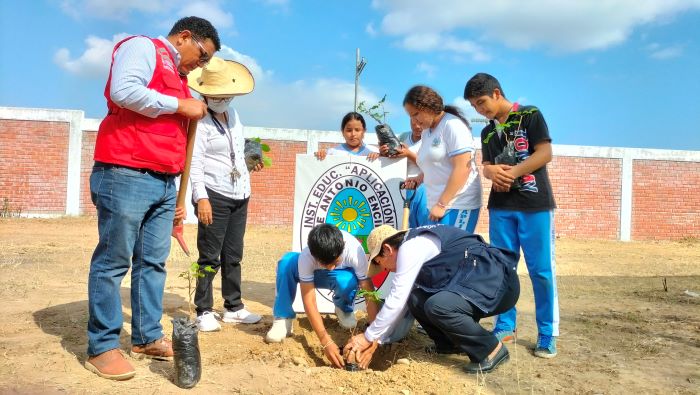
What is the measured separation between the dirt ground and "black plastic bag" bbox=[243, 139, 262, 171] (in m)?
1.29

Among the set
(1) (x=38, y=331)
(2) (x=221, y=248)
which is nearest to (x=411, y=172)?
(2) (x=221, y=248)

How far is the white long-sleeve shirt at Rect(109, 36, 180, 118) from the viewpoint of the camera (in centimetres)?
273

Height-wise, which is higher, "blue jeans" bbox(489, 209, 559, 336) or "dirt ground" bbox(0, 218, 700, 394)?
"blue jeans" bbox(489, 209, 559, 336)

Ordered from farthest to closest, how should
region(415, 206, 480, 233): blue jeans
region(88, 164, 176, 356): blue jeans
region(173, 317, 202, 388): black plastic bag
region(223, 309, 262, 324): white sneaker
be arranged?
region(223, 309, 262, 324): white sneaker → region(415, 206, 480, 233): blue jeans → region(88, 164, 176, 356): blue jeans → region(173, 317, 202, 388): black plastic bag

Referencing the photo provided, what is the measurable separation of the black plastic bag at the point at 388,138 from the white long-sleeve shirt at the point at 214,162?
3.74 ft

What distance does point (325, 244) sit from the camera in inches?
130

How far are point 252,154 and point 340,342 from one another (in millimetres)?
1660

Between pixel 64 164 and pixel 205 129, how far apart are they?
47.8ft

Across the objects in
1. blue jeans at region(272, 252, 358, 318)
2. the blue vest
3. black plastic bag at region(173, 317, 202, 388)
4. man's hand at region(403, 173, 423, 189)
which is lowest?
black plastic bag at region(173, 317, 202, 388)

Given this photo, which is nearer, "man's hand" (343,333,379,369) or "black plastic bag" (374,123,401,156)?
"man's hand" (343,333,379,369)

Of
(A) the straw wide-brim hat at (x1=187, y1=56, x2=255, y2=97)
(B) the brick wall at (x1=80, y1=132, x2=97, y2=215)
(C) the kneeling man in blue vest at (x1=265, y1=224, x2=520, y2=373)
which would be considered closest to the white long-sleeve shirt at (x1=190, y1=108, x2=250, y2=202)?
(A) the straw wide-brim hat at (x1=187, y1=56, x2=255, y2=97)

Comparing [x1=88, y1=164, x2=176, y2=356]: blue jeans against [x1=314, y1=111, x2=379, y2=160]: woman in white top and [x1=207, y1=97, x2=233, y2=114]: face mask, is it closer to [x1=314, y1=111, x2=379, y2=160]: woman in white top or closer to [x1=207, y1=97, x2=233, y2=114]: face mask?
[x1=207, y1=97, x2=233, y2=114]: face mask

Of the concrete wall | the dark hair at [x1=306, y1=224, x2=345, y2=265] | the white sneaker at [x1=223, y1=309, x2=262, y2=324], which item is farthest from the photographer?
the concrete wall

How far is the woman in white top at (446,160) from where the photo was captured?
3.74 metres
